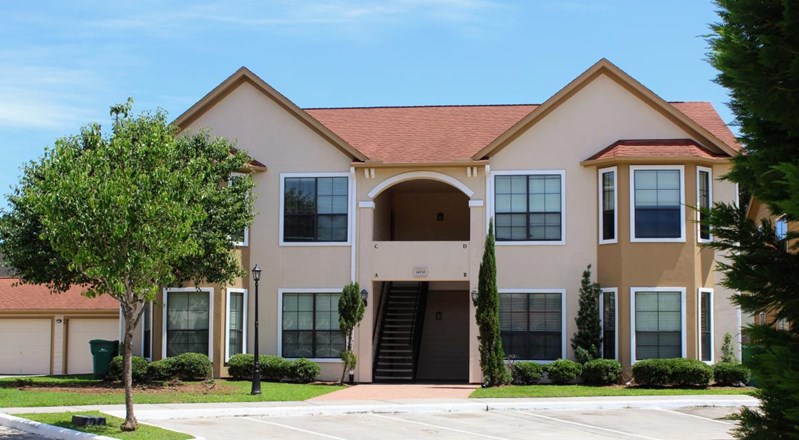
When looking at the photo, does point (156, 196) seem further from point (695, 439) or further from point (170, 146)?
point (695, 439)

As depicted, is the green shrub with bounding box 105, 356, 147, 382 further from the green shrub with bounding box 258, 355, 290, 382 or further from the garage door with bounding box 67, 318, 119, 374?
the garage door with bounding box 67, 318, 119, 374

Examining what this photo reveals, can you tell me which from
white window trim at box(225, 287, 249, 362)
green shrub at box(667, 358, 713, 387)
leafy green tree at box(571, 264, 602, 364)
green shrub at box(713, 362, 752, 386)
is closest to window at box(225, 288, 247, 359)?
white window trim at box(225, 287, 249, 362)

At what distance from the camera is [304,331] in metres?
29.5

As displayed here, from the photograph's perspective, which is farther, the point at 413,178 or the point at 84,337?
the point at 84,337

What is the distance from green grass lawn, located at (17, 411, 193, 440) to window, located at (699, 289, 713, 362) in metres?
16.2

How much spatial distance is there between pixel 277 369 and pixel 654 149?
1241 centimetres

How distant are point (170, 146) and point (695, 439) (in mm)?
10948

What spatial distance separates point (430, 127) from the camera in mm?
32125

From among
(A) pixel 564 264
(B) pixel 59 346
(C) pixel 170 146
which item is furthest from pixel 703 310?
(B) pixel 59 346

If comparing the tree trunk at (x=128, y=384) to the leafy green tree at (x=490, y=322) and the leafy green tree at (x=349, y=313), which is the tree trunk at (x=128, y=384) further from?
the leafy green tree at (x=490, y=322)

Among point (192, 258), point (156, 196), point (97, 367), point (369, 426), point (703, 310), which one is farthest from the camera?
point (97, 367)

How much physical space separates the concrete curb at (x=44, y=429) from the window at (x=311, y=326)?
11.3 metres

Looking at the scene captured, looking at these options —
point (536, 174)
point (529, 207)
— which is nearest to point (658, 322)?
point (529, 207)

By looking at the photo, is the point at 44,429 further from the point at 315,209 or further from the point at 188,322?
the point at 315,209
